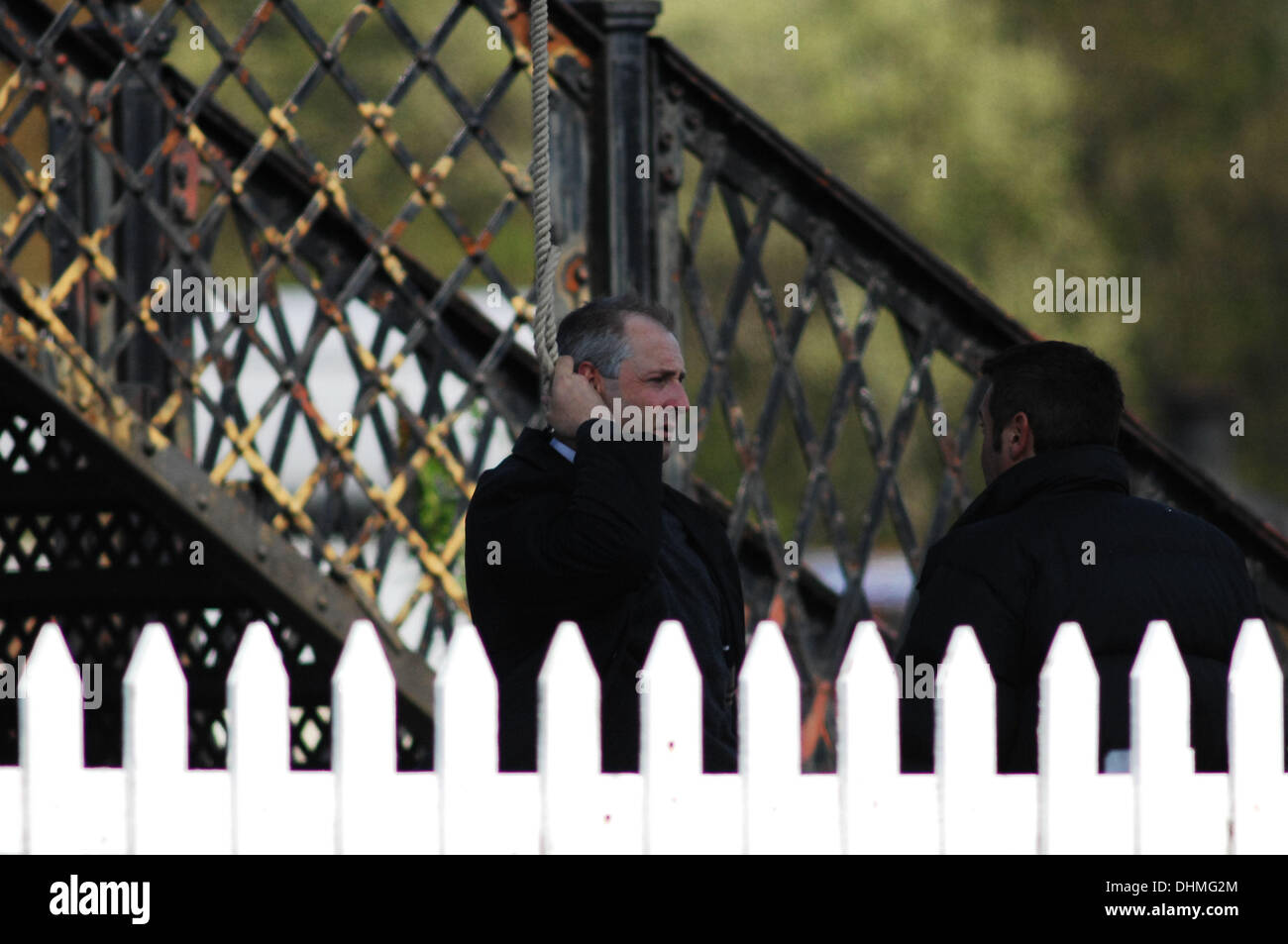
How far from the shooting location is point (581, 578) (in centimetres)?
387

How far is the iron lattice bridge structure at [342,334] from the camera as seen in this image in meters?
5.69

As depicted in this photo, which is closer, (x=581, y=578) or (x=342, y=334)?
(x=581, y=578)

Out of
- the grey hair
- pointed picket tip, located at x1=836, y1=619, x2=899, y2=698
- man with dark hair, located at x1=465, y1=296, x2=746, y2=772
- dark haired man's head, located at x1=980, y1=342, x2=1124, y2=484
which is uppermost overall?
the grey hair

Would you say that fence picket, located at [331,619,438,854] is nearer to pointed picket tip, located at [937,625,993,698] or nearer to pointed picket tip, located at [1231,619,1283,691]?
pointed picket tip, located at [937,625,993,698]

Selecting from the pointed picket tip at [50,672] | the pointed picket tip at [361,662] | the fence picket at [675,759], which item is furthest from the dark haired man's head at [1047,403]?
the pointed picket tip at [50,672]

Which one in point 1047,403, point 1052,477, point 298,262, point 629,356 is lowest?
point 1052,477

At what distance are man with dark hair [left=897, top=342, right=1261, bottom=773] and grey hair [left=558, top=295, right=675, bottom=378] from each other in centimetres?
73

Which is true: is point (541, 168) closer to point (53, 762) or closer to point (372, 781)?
point (372, 781)

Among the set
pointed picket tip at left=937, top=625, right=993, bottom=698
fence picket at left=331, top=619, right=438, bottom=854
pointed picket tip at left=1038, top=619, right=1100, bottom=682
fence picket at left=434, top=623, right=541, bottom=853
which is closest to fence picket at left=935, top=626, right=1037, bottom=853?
pointed picket tip at left=937, top=625, right=993, bottom=698

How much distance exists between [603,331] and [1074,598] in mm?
1057

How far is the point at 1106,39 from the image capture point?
33.6 m

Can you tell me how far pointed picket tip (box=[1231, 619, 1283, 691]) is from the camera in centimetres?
351

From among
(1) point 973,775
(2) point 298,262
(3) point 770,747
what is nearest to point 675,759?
(3) point 770,747

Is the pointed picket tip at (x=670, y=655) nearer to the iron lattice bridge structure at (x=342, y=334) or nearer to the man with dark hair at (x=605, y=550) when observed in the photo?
the man with dark hair at (x=605, y=550)
